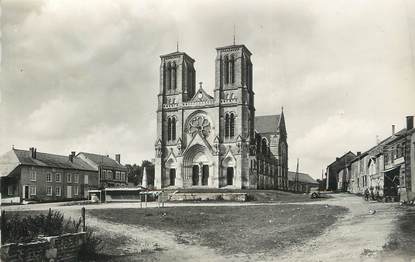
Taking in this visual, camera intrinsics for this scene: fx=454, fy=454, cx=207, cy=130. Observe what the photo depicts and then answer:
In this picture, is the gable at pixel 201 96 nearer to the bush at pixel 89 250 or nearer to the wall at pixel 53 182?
the wall at pixel 53 182

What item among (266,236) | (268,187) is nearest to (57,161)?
(268,187)

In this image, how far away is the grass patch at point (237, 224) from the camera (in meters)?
17.9

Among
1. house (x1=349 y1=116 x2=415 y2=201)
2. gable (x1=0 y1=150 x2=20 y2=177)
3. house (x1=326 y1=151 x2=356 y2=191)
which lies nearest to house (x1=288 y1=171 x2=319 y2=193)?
house (x1=326 y1=151 x2=356 y2=191)

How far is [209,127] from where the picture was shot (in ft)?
196

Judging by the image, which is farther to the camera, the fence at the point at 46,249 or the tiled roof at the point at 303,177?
the tiled roof at the point at 303,177

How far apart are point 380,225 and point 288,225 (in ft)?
15.0

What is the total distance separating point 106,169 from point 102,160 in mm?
1928

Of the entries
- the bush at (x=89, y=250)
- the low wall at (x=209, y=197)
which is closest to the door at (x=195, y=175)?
the low wall at (x=209, y=197)

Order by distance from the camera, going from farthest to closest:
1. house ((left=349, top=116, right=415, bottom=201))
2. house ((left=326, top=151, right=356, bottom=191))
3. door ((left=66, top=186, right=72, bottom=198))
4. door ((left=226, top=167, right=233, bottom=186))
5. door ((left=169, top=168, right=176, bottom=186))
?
1. house ((left=326, top=151, right=356, bottom=191))
2. door ((left=66, top=186, right=72, bottom=198))
3. door ((left=169, top=168, right=176, bottom=186))
4. door ((left=226, top=167, right=233, bottom=186))
5. house ((left=349, top=116, right=415, bottom=201))

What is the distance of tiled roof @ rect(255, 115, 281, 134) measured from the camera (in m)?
84.0

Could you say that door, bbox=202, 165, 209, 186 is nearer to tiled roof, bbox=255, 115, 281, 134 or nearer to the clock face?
the clock face

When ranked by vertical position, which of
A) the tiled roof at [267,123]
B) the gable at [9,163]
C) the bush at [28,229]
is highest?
the tiled roof at [267,123]

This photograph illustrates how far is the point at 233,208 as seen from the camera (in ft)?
99.7

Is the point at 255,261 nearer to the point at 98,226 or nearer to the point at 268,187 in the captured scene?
the point at 98,226
